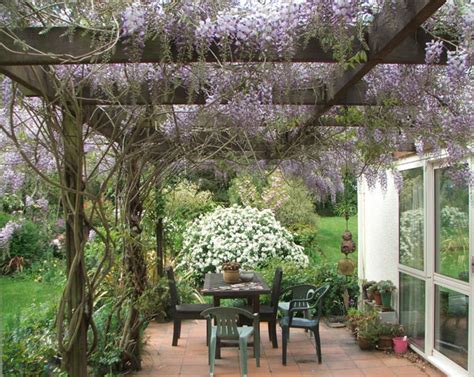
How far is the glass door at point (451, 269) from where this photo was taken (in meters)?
4.41

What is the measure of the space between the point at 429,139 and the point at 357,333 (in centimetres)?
290

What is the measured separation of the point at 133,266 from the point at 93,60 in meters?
2.98

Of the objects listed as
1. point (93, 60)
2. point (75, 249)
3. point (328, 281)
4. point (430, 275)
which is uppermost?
point (93, 60)

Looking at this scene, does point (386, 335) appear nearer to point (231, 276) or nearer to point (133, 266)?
point (231, 276)

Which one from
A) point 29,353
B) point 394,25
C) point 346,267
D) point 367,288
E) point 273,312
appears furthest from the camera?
point 346,267

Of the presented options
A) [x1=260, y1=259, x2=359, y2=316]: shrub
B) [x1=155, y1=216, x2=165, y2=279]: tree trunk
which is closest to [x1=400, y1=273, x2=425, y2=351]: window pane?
[x1=260, y1=259, x2=359, y2=316]: shrub

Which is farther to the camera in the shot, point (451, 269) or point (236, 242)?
point (236, 242)

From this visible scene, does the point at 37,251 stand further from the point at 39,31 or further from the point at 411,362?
the point at 39,31

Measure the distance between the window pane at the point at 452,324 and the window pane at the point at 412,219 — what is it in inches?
22.3

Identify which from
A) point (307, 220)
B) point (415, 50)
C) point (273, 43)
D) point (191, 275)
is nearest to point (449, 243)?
point (415, 50)

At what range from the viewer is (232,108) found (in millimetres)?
3352

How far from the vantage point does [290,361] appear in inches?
209

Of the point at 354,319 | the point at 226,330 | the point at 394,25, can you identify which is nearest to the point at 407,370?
the point at 354,319

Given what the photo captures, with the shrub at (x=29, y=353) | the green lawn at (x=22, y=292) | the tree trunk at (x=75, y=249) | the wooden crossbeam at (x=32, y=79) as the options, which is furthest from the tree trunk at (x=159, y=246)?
the wooden crossbeam at (x=32, y=79)
